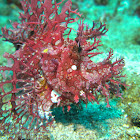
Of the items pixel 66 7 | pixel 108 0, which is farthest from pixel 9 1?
pixel 66 7

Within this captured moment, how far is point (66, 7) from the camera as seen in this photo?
253 cm

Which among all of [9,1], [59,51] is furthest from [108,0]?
[59,51]

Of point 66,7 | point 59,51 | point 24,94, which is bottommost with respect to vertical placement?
point 24,94

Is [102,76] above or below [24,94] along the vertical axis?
above

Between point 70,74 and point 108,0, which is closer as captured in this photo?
point 70,74

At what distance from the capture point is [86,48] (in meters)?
2.18

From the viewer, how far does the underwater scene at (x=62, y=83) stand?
7.00 ft

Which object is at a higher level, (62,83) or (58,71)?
(58,71)

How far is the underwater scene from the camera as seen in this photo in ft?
7.00

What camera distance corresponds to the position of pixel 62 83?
2.11 m

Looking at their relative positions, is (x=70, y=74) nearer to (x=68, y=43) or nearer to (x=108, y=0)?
(x=68, y=43)

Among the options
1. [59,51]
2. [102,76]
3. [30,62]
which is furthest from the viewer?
[30,62]

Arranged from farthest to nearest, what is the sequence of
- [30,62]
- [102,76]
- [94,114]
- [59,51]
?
[94,114] → [30,62] → [59,51] → [102,76]

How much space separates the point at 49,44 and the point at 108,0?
34.2 ft
